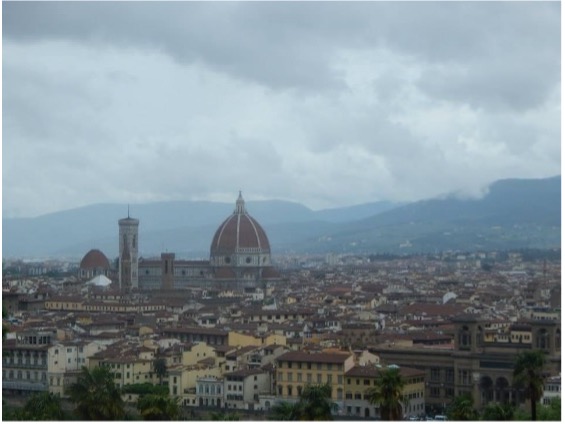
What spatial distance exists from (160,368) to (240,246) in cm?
5226

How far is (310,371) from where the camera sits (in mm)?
28594

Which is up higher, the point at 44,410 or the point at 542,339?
the point at 542,339

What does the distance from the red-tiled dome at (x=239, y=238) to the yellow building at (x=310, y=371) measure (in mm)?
52653

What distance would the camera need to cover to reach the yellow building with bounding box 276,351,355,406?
28.0 metres

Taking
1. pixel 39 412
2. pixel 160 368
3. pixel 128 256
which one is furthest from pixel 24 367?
pixel 128 256

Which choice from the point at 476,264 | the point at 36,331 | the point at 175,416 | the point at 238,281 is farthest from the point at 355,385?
the point at 476,264

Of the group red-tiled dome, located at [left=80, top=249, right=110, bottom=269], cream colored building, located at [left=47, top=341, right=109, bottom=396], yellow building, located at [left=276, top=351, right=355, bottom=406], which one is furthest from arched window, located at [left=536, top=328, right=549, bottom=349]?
red-tiled dome, located at [left=80, top=249, right=110, bottom=269]

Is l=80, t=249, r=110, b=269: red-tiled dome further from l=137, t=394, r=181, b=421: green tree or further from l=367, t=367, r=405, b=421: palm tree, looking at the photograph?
l=137, t=394, r=181, b=421: green tree

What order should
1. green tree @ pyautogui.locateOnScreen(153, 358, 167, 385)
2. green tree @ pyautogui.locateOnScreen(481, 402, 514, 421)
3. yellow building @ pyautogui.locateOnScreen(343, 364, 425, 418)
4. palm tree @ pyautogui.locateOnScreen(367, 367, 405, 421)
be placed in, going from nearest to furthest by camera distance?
palm tree @ pyautogui.locateOnScreen(367, 367, 405, 421), green tree @ pyautogui.locateOnScreen(481, 402, 514, 421), yellow building @ pyautogui.locateOnScreen(343, 364, 425, 418), green tree @ pyautogui.locateOnScreen(153, 358, 167, 385)

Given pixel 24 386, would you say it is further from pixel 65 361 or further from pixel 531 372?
pixel 531 372

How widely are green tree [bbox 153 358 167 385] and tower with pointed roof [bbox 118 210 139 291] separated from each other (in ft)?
134

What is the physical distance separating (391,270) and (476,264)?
48.7 feet

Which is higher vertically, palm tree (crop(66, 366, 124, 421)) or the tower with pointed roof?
the tower with pointed roof

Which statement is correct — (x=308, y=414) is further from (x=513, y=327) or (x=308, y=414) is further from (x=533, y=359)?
(x=513, y=327)
